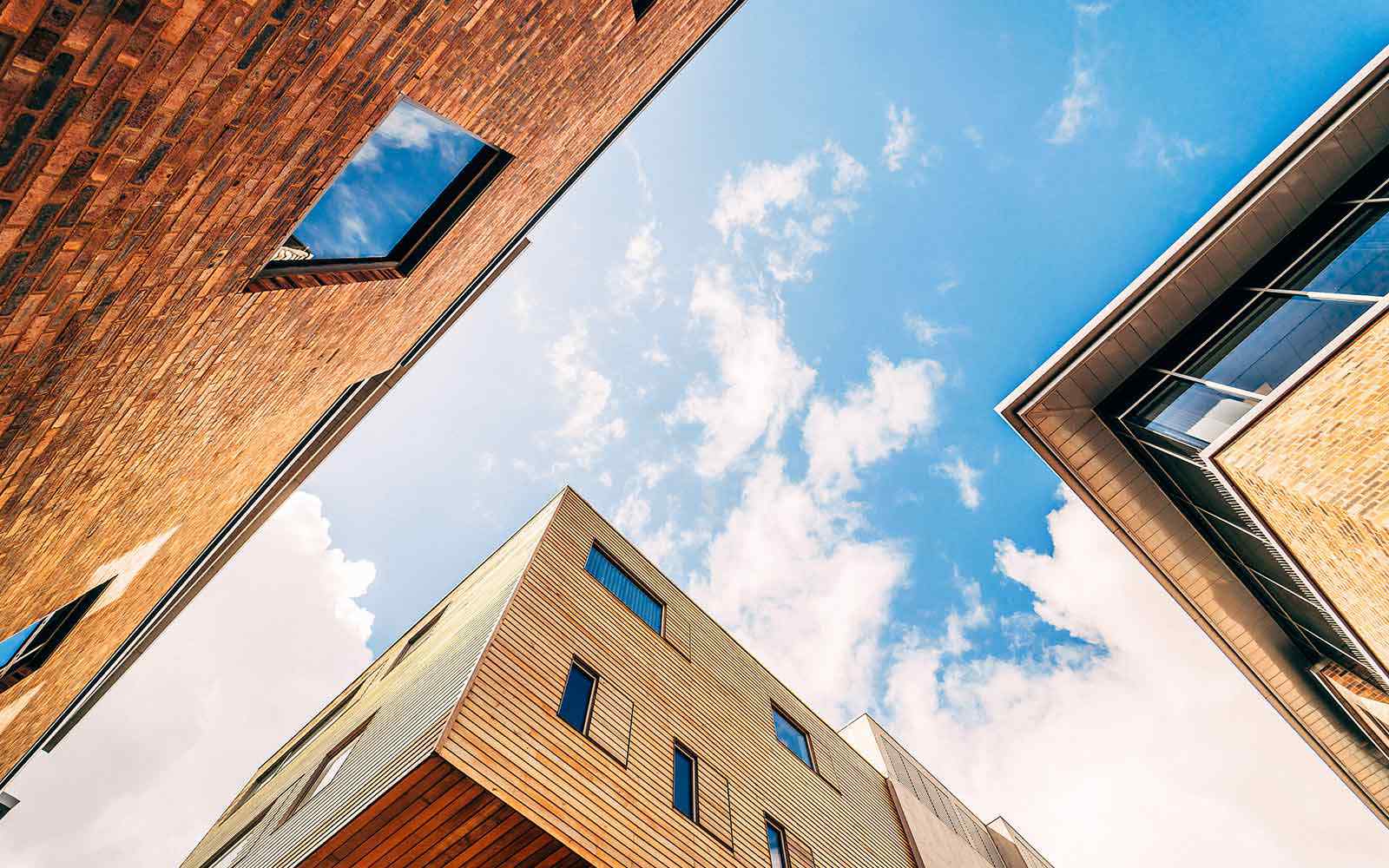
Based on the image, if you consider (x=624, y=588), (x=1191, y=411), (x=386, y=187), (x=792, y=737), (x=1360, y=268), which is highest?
(x=1360, y=268)

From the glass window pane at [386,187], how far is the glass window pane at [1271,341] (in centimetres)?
1106

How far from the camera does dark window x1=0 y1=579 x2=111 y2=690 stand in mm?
7902

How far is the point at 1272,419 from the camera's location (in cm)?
761

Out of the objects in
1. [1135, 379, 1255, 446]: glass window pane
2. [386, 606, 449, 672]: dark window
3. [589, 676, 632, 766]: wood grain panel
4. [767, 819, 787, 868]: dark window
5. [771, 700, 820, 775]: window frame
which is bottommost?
[767, 819, 787, 868]: dark window

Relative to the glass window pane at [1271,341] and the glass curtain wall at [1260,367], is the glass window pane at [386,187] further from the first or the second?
the glass window pane at [1271,341]

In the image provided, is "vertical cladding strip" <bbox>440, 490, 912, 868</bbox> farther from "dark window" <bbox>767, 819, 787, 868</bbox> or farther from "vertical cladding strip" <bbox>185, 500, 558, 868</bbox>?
"vertical cladding strip" <bbox>185, 500, 558, 868</bbox>

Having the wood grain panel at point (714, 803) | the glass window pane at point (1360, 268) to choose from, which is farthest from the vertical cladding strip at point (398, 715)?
the glass window pane at point (1360, 268)

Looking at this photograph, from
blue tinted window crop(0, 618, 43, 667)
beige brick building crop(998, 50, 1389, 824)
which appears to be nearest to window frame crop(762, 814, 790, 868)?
beige brick building crop(998, 50, 1389, 824)

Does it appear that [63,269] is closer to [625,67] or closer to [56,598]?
[56,598]

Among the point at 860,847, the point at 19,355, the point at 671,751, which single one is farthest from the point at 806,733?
the point at 19,355

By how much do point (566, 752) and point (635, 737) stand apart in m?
1.63

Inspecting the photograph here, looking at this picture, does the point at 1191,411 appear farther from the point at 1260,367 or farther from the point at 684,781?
the point at 684,781

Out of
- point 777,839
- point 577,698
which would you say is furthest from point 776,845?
point 577,698

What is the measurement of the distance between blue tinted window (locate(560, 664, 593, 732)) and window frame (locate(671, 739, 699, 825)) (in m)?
1.72
